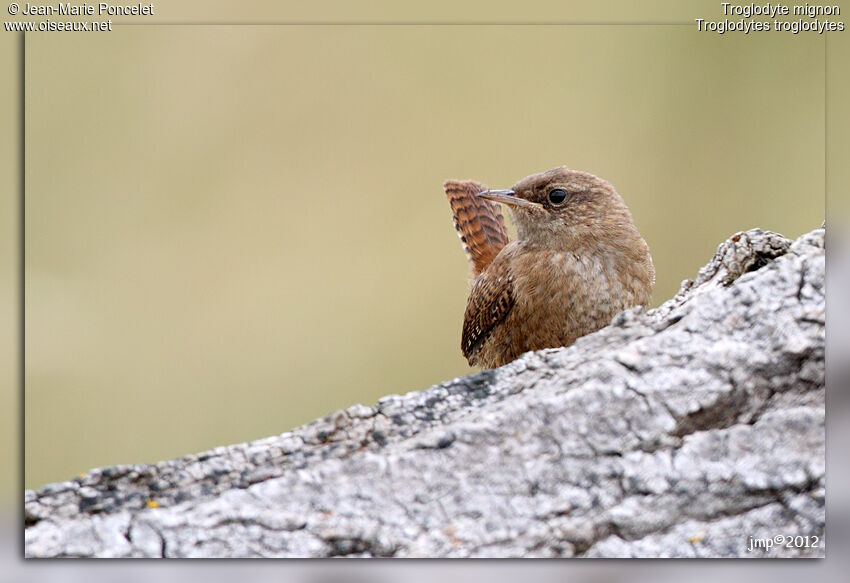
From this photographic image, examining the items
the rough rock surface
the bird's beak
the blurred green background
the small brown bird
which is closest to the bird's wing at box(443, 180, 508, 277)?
the blurred green background

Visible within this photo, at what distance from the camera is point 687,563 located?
10.5ft

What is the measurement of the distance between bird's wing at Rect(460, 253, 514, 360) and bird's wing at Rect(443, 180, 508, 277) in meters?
0.47

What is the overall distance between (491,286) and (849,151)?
159 cm

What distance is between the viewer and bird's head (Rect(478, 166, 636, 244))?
404 centimetres

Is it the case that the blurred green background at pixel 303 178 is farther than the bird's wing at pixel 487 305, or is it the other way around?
the bird's wing at pixel 487 305

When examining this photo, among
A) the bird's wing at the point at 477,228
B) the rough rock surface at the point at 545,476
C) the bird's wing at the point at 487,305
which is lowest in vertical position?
the rough rock surface at the point at 545,476

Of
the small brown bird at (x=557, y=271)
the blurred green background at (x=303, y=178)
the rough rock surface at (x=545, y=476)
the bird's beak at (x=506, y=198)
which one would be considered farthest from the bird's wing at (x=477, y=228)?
the rough rock surface at (x=545, y=476)

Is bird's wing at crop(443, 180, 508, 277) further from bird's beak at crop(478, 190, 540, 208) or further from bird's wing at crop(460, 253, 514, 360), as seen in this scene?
bird's beak at crop(478, 190, 540, 208)

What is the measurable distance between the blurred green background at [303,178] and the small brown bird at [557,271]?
0.12m

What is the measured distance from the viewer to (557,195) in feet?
13.3

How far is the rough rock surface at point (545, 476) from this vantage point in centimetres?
308

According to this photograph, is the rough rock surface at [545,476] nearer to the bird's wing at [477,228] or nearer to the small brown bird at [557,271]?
the small brown bird at [557,271]

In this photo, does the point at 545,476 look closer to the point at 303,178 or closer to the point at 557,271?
the point at 557,271

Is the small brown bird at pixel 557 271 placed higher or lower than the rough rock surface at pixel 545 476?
higher
